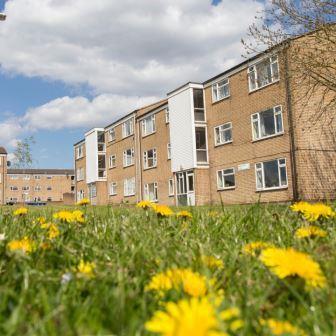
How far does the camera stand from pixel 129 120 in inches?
1855

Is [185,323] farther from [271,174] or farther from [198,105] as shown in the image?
[198,105]

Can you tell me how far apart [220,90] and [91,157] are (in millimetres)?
27844

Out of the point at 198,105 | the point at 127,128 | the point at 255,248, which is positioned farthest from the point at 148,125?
the point at 255,248

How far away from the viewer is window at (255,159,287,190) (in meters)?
26.5

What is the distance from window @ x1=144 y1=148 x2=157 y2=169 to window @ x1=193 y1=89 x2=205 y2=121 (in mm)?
8263

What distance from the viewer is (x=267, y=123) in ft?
92.8

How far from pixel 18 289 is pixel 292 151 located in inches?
1001

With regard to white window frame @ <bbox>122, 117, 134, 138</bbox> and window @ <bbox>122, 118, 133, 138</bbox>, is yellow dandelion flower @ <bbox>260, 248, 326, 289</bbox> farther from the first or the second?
window @ <bbox>122, 118, 133, 138</bbox>

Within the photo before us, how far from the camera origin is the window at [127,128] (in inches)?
1843

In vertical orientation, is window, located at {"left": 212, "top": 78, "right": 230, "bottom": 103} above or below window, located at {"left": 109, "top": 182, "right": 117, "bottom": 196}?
above

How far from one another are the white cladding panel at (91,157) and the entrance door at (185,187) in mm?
20544

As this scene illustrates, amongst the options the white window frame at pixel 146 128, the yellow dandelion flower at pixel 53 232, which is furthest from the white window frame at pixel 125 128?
the yellow dandelion flower at pixel 53 232

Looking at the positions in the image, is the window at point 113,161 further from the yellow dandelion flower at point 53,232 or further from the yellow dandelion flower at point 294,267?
the yellow dandelion flower at point 294,267

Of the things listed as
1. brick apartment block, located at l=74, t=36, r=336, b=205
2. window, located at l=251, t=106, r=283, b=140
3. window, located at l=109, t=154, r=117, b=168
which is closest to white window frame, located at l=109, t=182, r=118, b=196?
brick apartment block, located at l=74, t=36, r=336, b=205
